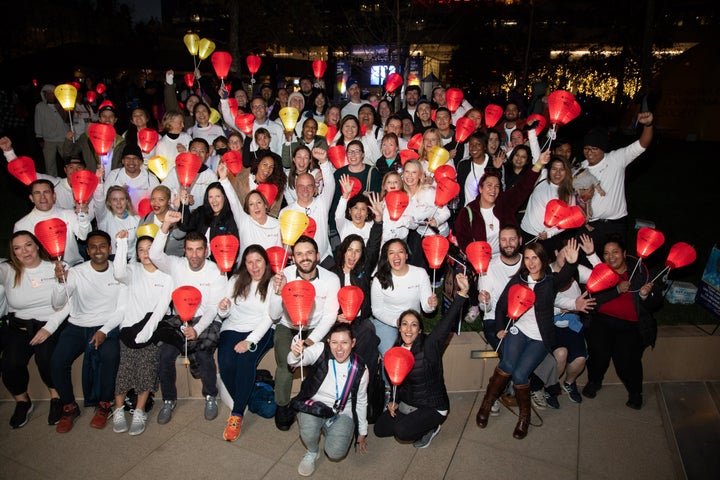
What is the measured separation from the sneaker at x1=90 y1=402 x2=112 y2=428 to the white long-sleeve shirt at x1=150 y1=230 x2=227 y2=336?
1.02 m

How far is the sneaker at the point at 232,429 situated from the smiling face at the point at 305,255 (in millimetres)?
1354

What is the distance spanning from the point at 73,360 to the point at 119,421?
0.70m

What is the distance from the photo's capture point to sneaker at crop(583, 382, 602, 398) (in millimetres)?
4531

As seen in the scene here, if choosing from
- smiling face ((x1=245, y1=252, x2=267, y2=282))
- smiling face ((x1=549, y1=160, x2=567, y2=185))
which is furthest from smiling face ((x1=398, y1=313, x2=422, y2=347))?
smiling face ((x1=549, y1=160, x2=567, y2=185))

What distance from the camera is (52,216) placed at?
481cm

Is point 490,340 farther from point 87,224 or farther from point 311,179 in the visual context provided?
point 87,224

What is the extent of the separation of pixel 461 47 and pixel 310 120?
23.4 metres

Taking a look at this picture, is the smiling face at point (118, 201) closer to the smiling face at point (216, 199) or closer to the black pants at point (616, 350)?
the smiling face at point (216, 199)

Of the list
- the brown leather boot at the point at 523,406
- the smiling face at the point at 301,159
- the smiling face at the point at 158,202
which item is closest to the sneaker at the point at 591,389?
the brown leather boot at the point at 523,406

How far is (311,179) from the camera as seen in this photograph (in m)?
4.95

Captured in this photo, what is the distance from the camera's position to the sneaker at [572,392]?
175 inches

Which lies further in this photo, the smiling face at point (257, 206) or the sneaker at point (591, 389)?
the smiling face at point (257, 206)

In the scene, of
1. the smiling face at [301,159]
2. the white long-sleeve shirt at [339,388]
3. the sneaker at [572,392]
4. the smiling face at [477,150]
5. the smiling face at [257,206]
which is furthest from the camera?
the smiling face at [477,150]

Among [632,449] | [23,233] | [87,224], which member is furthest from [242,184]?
[632,449]
